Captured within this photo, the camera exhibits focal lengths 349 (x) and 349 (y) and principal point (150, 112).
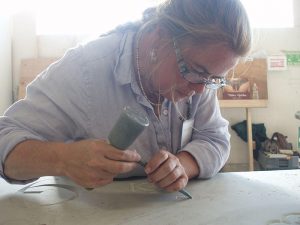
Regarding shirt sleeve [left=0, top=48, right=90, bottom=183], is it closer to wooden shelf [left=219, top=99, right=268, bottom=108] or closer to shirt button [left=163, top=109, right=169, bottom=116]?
shirt button [left=163, top=109, right=169, bottom=116]

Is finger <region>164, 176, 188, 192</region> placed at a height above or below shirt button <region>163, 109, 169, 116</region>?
A: below

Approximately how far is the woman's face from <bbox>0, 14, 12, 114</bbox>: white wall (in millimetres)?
2045

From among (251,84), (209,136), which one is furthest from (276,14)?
(209,136)

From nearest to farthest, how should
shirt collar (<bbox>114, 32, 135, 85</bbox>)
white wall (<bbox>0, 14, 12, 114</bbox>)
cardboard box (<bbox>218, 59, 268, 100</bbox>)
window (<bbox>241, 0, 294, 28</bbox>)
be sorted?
1. shirt collar (<bbox>114, 32, 135, 85</bbox>)
2. white wall (<bbox>0, 14, 12, 114</bbox>)
3. cardboard box (<bbox>218, 59, 268, 100</bbox>)
4. window (<bbox>241, 0, 294, 28</bbox>)

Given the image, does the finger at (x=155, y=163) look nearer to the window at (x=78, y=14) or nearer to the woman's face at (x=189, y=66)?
the woman's face at (x=189, y=66)

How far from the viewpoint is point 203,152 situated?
3.08 feet

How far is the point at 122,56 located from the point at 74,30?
2059 millimetres

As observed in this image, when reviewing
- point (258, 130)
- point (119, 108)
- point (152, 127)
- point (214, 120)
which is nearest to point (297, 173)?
point (214, 120)

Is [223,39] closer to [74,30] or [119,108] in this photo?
[119,108]

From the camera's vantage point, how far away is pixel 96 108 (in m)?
0.88

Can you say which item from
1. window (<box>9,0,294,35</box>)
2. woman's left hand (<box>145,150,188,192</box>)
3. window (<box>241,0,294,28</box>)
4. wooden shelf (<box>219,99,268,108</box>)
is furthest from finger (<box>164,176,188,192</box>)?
window (<box>241,0,294,28</box>)

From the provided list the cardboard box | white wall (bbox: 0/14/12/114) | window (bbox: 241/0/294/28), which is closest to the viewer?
white wall (bbox: 0/14/12/114)

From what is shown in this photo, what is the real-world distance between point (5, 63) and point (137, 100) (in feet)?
6.84

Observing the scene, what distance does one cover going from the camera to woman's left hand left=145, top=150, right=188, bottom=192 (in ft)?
2.51
